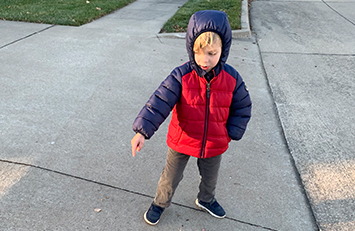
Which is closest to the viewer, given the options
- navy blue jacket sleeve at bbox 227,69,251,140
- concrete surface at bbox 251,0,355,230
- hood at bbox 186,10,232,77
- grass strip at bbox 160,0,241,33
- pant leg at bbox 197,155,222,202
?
hood at bbox 186,10,232,77

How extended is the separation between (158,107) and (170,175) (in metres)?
0.56

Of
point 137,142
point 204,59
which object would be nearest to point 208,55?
point 204,59

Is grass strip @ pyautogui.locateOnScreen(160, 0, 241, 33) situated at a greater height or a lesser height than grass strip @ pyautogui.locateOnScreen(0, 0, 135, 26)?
lesser

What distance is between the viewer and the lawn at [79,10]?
23.1 ft

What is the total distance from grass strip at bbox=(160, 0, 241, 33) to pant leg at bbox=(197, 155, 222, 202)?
4816 millimetres

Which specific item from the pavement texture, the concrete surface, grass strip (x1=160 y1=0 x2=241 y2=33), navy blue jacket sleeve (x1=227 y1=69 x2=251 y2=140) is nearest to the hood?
navy blue jacket sleeve (x1=227 y1=69 x2=251 y2=140)

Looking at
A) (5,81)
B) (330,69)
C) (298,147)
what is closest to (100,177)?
(298,147)

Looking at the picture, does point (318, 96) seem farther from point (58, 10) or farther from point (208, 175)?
point (58, 10)

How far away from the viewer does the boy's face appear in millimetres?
1928

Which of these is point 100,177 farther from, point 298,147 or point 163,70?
point 163,70

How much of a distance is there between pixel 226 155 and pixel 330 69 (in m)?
3.12

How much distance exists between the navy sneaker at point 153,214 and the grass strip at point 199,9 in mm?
4911

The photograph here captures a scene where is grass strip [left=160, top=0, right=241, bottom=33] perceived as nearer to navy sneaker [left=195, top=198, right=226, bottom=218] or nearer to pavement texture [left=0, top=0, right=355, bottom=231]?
pavement texture [left=0, top=0, right=355, bottom=231]

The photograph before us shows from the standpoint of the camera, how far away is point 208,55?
6.35ft
